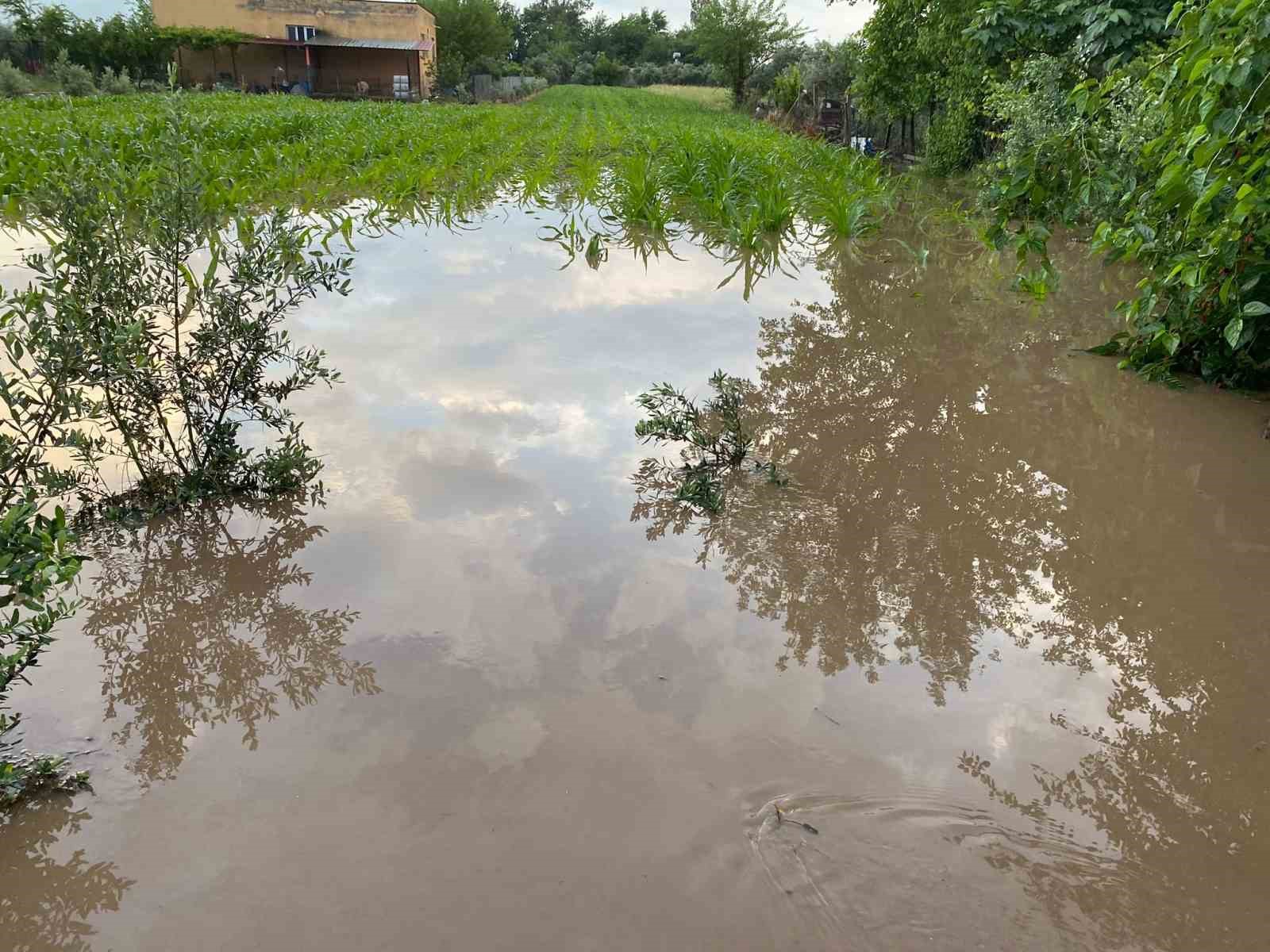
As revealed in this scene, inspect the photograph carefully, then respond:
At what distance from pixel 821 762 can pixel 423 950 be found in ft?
3.60

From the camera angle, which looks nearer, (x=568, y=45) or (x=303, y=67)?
(x=303, y=67)

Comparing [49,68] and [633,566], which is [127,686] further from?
[49,68]

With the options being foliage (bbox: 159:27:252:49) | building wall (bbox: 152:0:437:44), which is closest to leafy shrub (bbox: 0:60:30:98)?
foliage (bbox: 159:27:252:49)

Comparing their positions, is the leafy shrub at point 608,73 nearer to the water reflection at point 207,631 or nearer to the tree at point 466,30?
the tree at point 466,30

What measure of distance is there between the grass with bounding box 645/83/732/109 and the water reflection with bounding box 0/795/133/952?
3827 centimetres

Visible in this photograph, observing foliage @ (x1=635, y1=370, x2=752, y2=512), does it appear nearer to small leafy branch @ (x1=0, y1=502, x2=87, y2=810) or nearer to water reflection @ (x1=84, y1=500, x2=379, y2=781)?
water reflection @ (x1=84, y1=500, x2=379, y2=781)

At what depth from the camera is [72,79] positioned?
100.0 ft

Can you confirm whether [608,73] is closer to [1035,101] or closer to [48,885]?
[1035,101]

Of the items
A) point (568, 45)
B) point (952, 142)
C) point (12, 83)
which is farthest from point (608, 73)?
point (952, 142)

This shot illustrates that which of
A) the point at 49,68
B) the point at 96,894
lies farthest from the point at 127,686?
the point at 49,68

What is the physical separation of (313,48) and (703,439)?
42707mm

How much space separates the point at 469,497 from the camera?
3.81m

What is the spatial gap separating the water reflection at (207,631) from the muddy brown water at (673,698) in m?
0.01

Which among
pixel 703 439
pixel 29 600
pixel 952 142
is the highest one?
pixel 952 142
